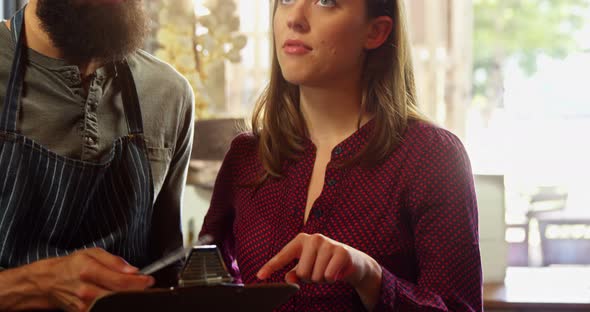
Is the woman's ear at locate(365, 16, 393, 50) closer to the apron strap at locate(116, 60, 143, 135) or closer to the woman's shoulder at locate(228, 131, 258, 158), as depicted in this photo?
the woman's shoulder at locate(228, 131, 258, 158)

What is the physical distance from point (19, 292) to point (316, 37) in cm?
64

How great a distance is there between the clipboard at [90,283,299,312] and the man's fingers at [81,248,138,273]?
0.15m

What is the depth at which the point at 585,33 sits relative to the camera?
13086mm

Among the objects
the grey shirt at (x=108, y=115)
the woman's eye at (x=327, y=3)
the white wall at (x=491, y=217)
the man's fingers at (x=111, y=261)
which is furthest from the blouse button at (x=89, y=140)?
the white wall at (x=491, y=217)

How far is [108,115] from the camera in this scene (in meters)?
1.61

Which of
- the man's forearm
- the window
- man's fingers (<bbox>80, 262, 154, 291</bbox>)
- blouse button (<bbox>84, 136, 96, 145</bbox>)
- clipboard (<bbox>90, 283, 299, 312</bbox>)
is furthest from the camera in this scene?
the window

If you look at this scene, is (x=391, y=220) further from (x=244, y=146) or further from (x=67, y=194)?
(x=67, y=194)

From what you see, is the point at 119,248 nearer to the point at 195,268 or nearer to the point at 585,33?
the point at 195,268

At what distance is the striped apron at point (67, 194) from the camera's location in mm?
1470

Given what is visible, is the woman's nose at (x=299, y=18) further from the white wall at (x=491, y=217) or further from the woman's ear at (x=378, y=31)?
the white wall at (x=491, y=217)

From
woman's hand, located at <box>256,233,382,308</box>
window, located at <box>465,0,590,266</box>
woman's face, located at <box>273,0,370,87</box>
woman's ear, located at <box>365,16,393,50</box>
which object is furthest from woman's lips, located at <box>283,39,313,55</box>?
window, located at <box>465,0,590,266</box>

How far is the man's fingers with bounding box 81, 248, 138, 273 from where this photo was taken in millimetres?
1136

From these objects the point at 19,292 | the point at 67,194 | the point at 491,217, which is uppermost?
the point at 67,194

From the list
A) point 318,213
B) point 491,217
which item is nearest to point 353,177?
point 318,213
